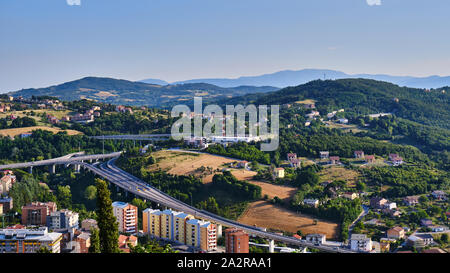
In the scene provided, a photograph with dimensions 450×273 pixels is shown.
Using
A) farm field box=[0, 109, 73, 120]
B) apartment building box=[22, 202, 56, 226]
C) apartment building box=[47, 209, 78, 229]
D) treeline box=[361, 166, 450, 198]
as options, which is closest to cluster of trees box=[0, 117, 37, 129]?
farm field box=[0, 109, 73, 120]

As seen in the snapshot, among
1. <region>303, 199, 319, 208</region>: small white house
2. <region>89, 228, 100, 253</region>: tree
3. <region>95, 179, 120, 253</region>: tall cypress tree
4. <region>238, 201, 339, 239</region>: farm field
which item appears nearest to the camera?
<region>95, 179, 120, 253</region>: tall cypress tree

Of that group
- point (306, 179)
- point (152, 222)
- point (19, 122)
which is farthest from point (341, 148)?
point (19, 122)

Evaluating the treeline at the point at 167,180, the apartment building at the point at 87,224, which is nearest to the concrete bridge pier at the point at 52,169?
the treeline at the point at 167,180

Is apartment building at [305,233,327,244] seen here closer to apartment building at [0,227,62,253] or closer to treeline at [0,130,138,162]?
apartment building at [0,227,62,253]

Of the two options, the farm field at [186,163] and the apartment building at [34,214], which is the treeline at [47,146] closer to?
the farm field at [186,163]

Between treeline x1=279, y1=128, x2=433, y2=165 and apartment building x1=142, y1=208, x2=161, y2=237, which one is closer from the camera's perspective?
apartment building x1=142, y1=208, x2=161, y2=237
